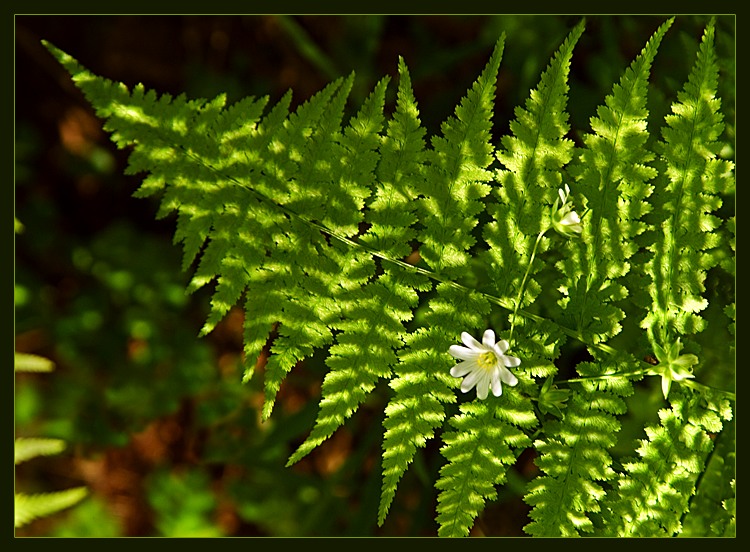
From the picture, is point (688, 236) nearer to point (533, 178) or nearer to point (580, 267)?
point (580, 267)

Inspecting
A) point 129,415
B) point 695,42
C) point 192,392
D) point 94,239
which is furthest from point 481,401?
point 94,239

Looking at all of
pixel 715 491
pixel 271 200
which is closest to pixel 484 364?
pixel 271 200

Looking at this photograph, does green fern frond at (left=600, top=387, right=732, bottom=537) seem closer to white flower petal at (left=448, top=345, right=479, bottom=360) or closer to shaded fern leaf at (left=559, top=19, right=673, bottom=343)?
shaded fern leaf at (left=559, top=19, right=673, bottom=343)

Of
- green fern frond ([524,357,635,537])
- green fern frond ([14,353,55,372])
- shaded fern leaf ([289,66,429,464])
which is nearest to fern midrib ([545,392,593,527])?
green fern frond ([524,357,635,537])

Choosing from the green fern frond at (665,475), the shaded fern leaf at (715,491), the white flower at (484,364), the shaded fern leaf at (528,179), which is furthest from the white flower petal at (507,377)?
the shaded fern leaf at (715,491)

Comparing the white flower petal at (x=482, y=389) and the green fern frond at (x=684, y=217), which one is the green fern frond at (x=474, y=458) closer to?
the white flower petal at (x=482, y=389)
